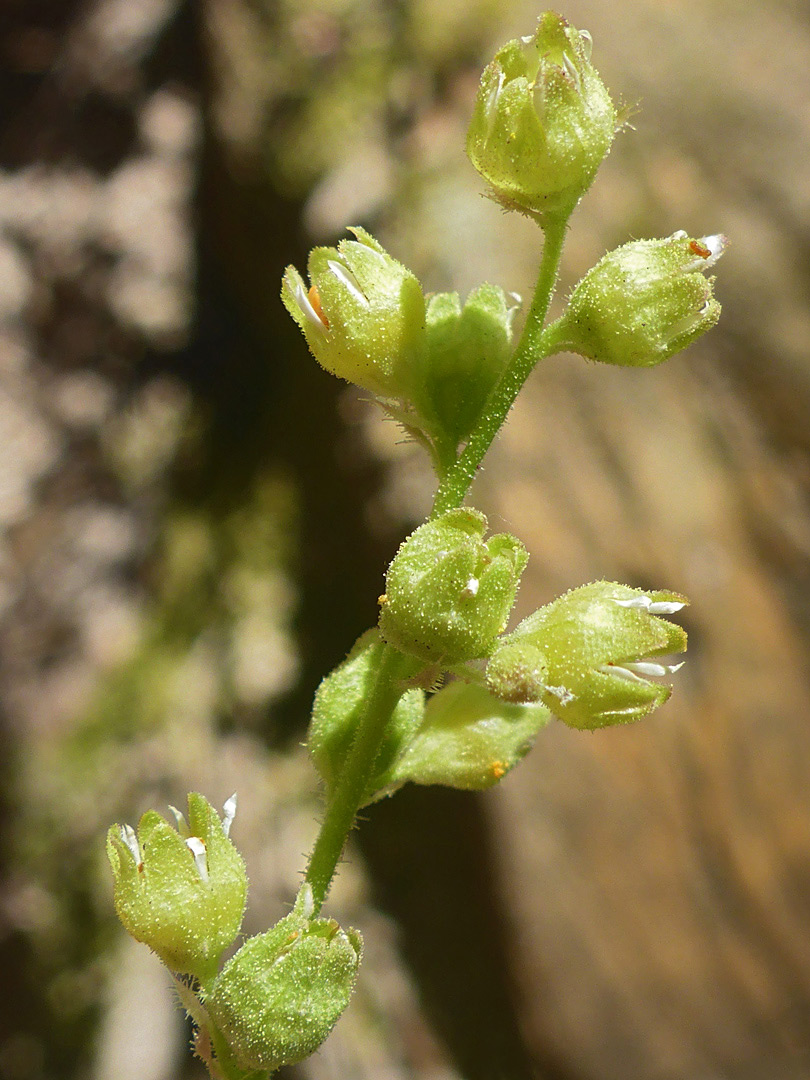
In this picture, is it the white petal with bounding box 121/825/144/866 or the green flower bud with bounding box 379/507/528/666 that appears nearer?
the green flower bud with bounding box 379/507/528/666

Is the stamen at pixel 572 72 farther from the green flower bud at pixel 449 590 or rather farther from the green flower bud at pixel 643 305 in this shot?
the green flower bud at pixel 449 590

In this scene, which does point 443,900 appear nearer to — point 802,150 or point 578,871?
point 578,871

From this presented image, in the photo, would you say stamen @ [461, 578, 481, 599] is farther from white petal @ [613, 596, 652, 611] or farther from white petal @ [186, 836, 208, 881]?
white petal @ [186, 836, 208, 881]

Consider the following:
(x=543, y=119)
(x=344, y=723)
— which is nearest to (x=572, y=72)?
(x=543, y=119)

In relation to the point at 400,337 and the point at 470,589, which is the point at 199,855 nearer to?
the point at 470,589

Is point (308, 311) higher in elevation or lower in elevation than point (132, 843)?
higher

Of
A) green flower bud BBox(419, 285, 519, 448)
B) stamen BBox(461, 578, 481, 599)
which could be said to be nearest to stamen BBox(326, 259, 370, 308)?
green flower bud BBox(419, 285, 519, 448)

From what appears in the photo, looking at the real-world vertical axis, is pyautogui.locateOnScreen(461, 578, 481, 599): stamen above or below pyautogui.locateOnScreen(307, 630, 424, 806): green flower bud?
above

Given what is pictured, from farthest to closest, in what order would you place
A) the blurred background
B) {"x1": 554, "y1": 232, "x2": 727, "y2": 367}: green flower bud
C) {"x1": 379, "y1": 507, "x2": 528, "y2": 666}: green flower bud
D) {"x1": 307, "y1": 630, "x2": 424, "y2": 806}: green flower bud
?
the blurred background < {"x1": 307, "y1": 630, "x2": 424, "y2": 806}: green flower bud < {"x1": 554, "y1": 232, "x2": 727, "y2": 367}: green flower bud < {"x1": 379, "y1": 507, "x2": 528, "y2": 666}: green flower bud
